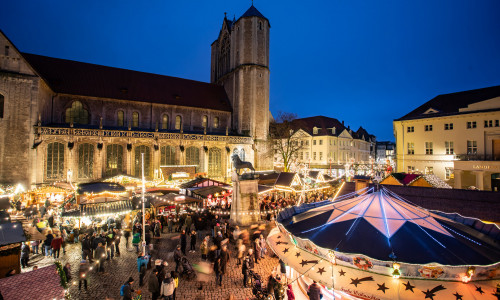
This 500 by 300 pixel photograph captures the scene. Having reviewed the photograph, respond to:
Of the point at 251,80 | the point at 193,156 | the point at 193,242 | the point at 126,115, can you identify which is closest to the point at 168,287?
the point at 193,242

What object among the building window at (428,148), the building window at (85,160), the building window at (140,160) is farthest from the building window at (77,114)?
the building window at (428,148)

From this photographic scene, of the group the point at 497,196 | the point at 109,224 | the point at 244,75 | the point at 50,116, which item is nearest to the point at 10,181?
the point at 50,116

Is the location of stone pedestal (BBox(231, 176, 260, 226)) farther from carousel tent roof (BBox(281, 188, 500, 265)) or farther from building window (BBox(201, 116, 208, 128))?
building window (BBox(201, 116, 208, 128))

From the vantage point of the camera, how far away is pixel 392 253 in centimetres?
546

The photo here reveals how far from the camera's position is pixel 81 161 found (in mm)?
26219

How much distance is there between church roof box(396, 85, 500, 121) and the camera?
2824cm

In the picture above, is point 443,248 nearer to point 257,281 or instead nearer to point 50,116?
point 257,281

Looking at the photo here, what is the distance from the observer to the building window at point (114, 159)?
27.5 meters

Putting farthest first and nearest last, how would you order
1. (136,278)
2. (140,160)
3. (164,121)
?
(164,121) < (140,160) < (136,278)

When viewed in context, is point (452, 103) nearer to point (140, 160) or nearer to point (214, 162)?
point (214, 162)

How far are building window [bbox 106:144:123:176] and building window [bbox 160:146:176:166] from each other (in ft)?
14.5

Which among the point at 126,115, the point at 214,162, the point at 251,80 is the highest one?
the point at 251,80

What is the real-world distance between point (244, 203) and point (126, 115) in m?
23.2

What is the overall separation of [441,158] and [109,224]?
110 feet
